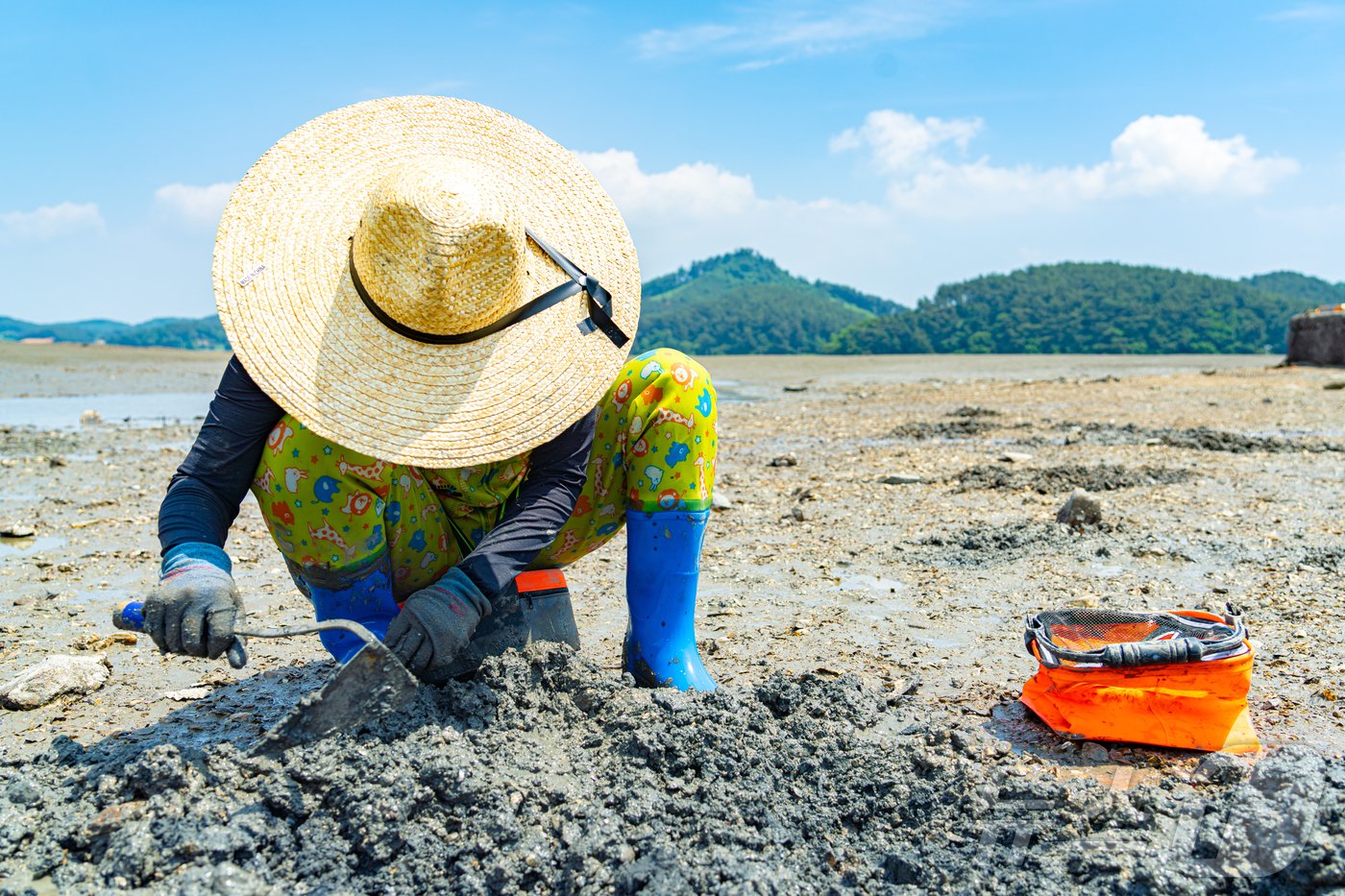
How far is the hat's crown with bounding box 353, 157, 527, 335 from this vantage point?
2008mm

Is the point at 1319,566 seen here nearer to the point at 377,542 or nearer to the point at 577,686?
the point at 577,686

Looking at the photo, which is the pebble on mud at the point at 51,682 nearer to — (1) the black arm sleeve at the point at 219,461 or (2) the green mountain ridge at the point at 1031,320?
(1) the black arm sleeve at the point at 219,461

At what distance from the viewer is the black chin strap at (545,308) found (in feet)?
7.02

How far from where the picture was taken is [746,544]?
4.51 metres

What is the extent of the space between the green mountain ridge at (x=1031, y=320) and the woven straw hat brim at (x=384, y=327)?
57005mm

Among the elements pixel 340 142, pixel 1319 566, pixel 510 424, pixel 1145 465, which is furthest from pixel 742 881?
pixel 1145 465

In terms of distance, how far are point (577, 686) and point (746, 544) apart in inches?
86.5

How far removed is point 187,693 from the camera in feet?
8.96

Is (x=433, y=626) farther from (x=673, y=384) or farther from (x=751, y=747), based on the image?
(x=673, y=384)

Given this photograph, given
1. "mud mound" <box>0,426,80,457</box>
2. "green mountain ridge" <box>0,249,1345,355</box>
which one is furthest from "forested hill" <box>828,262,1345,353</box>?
"mud mound" <box>0,426,80,457</box>

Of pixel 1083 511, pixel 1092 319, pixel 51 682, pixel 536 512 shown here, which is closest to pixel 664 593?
pixel 536 512

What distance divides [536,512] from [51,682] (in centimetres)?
140

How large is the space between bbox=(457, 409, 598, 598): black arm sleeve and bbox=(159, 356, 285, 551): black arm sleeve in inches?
20.1

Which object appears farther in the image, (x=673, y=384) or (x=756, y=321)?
(x=756, y=321)
